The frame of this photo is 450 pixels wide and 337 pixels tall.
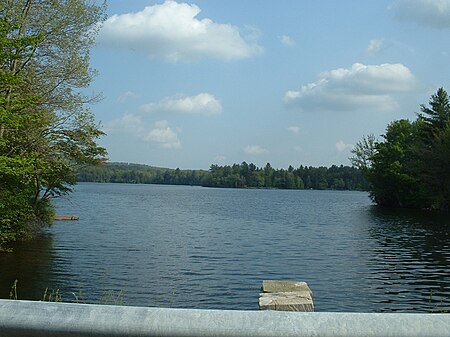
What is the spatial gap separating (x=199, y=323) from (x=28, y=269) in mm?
21877

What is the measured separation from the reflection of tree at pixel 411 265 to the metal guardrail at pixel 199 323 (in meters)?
11.7

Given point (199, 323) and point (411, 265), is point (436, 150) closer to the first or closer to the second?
point (411, 265)

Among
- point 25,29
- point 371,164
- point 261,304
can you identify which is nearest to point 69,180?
point 25,29

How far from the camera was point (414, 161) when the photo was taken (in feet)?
232

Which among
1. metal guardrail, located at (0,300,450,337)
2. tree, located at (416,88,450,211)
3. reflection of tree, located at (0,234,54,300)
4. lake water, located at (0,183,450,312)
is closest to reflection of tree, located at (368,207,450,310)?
lake water, located at (0,183,450,312)

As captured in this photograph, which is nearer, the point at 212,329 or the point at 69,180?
the point at 212,329

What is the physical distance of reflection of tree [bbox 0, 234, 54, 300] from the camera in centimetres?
1834

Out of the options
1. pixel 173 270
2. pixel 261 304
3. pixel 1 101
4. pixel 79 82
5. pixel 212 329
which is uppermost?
pixel 79 82

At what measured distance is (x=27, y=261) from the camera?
2409 centimetres

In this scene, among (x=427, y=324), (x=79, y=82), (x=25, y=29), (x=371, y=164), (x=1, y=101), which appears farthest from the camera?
(x=371, y=164)

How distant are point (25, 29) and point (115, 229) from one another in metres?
21.2

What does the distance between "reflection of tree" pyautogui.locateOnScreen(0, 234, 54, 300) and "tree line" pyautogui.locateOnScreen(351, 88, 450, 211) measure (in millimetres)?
49430

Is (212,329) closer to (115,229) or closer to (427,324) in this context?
(427,324)

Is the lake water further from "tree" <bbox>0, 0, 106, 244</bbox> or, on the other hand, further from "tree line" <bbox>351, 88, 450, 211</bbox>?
"tree line" <bbox>351, 88, 450, 211</bbox>
